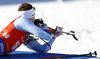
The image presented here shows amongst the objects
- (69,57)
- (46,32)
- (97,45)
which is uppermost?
(46,32)

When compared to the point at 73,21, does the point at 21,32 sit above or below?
above

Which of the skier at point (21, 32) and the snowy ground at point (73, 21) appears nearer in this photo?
the skier at point (21, 32)

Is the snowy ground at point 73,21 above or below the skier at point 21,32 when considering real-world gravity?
below

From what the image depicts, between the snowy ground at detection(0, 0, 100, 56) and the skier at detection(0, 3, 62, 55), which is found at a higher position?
the skier at detection(0, 3, 62, 55)

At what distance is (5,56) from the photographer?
2.81 metres

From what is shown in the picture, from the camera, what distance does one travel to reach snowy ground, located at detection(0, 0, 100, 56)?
429cm

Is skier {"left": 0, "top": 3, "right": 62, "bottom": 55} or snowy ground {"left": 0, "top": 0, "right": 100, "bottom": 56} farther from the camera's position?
snowy ground {"left": 0, "top": 0, "right": 100, "bottom": 56}

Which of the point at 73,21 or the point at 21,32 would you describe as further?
the point at 73,21

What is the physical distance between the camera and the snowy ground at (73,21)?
4293 mm

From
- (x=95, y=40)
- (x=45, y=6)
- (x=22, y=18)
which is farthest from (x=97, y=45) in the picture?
(x=45, y=6)

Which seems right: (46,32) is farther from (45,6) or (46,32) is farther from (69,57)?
(45,6)

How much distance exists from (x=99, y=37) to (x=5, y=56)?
2.27 meters

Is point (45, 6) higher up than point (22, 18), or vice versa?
point (22, 18)

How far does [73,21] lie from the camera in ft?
21.0
